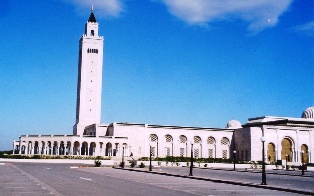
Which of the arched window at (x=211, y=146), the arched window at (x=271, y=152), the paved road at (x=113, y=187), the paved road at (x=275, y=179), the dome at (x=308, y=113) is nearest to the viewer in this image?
the paved road at (x=113, y=187)

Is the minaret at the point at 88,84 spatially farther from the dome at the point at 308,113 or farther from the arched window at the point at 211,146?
the dome at the point at 308,113

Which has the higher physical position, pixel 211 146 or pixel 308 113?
pixel 308 113

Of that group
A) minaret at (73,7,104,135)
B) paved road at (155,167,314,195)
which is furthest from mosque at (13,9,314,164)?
paved road at (155,167,314,195)

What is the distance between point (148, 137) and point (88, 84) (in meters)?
18.2

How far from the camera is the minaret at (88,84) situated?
8275cm

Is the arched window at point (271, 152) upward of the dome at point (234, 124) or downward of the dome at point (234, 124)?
downward

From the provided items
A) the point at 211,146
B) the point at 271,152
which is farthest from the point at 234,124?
the point at 271,152

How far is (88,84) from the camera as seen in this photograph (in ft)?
273

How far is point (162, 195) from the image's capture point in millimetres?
14492

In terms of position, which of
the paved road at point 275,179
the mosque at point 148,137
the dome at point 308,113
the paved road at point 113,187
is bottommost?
the paved road at point 275,179

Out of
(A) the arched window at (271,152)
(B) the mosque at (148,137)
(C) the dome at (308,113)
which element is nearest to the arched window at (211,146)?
(B) the mosque at (148,137)

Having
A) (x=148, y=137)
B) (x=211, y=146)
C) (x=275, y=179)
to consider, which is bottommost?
(x=275, y=179)

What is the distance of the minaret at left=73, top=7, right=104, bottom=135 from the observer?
82750 millimetres

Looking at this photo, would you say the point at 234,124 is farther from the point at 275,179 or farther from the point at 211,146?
the point at 275,179
